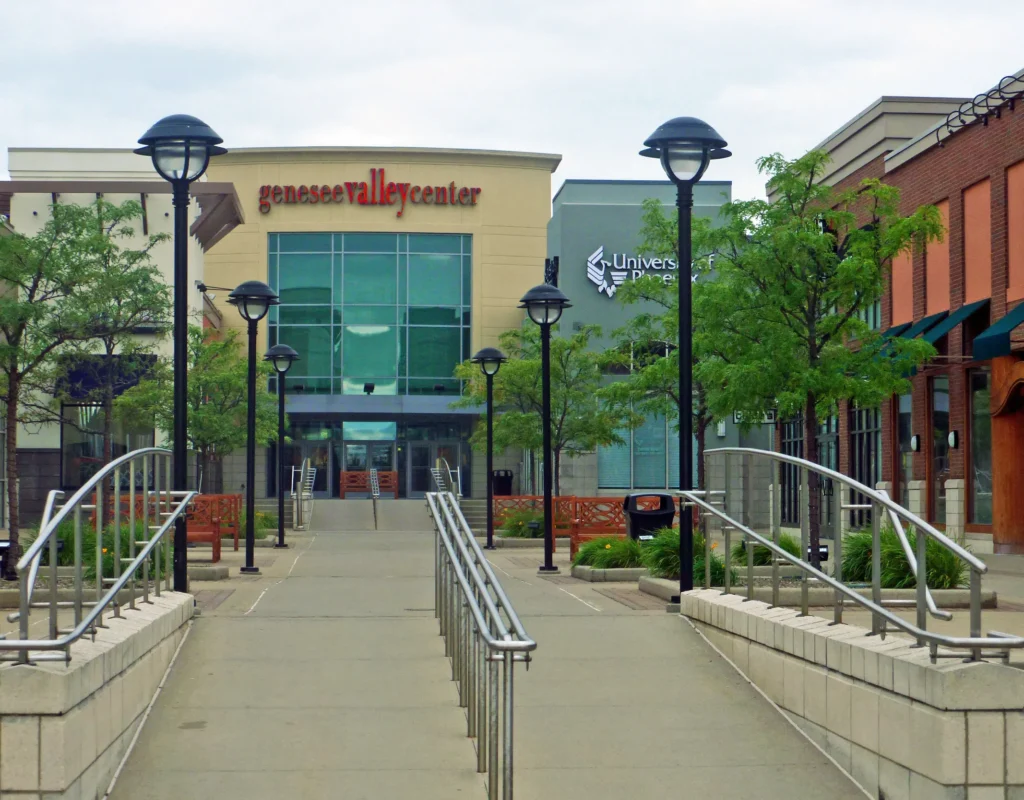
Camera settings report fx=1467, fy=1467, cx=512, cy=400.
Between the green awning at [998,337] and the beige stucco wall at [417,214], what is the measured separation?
3464cm

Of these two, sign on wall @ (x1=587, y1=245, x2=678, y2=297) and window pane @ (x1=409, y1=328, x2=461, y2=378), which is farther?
window pane @ (x1=409, y1=328, x2=461, y2=378)

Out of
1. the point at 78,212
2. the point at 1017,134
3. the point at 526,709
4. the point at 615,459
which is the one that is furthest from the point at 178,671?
the point at 615,459

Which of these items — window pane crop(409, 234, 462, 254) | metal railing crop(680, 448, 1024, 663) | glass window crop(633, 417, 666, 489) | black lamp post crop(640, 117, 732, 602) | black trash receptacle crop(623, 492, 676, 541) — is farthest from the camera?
window pane crop(409, 234, 462, 254)

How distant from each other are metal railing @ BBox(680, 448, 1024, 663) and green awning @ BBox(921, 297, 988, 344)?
16.6 metres

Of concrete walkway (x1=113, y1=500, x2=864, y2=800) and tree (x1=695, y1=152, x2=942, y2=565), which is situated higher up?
tree (x1=695, y1=152, x2=942, y2=565)

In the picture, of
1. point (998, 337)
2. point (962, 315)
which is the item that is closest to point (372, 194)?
point (962, 315)

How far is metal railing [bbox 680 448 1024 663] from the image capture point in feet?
24.0

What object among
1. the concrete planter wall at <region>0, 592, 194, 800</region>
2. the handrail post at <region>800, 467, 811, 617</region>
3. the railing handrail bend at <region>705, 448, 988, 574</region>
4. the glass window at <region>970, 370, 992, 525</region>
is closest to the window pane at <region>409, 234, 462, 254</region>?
the glass window at <region>970, 370, 992, 525</region>

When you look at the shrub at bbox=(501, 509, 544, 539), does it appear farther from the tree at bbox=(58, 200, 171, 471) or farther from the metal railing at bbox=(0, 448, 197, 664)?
the metal railing at bbox=(0, 448, 197, 664)

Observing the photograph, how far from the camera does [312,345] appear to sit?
60406 mm

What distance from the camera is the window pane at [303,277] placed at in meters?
60.3

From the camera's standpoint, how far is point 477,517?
43.0 m

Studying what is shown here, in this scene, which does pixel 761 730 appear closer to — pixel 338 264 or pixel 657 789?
pixel 657 789

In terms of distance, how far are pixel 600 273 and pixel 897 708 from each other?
154 feet
